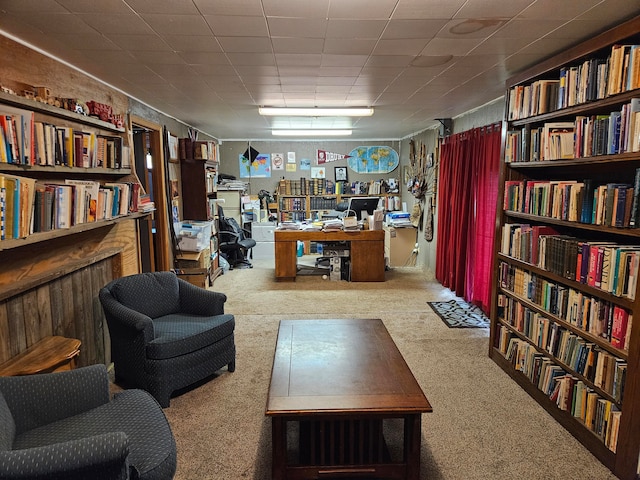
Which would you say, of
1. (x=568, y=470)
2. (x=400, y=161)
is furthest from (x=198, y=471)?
(x=400, y=161)

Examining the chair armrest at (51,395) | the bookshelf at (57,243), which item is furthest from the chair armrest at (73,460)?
the bookshelf at (57,243)

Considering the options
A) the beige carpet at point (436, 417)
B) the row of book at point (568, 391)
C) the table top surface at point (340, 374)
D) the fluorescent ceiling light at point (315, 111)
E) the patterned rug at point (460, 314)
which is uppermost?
the fluorescent ceiling light at point (315, 111)

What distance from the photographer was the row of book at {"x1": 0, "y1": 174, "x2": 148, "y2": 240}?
183 cm

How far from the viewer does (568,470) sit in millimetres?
2119

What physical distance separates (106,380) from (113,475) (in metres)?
0.69

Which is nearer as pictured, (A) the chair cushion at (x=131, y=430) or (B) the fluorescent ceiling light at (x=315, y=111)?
(A) the chair cushion at (x=131, y=430)

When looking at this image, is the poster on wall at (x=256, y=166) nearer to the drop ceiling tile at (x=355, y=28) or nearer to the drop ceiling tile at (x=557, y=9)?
the drop ceiling tile at (x=355, y=28)

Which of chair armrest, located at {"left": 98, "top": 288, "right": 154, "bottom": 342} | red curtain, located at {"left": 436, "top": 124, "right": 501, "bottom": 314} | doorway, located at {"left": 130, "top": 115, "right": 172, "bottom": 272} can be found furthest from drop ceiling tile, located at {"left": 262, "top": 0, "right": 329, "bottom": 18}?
doorway, located at {"left": 130, "top": 115, "right": 172, "bottom": 272}

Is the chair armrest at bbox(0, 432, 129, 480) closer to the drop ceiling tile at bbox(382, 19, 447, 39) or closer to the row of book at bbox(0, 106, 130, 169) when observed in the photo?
the row of book at bbox(0, 106, 130, 169)

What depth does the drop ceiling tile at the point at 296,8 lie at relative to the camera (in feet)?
6.27

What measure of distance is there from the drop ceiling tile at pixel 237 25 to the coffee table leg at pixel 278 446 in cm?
201

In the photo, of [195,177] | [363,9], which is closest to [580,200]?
[363,9]

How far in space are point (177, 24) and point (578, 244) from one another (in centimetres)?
261

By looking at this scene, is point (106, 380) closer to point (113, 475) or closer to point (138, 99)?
point (113, 475)
